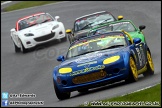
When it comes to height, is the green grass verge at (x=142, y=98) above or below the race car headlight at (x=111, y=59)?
above

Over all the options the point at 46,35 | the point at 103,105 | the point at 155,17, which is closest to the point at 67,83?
the point at 103,105

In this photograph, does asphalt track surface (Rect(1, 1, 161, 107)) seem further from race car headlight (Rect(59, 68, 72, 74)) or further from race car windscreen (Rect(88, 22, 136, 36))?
race car windscreen (Rect(88, 22, 136, 36))

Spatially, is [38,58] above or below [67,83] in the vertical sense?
below

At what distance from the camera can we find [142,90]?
1127 cm

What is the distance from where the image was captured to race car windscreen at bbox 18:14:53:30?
27.4 m

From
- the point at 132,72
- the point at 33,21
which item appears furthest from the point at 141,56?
the point at 33,21

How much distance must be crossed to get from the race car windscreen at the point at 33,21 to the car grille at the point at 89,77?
576 inches

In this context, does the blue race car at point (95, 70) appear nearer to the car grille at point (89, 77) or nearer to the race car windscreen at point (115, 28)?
the car grille at point (89, 77)

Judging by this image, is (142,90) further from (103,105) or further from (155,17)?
(155,17)

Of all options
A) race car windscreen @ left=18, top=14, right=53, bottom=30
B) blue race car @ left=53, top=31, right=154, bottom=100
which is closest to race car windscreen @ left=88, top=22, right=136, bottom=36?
blue race car @ left=53, top=31, right=154, bottom=100

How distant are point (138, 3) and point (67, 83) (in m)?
25.9

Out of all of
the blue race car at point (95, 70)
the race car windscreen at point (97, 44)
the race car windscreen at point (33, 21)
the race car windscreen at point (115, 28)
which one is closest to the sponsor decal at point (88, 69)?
the blue race car at point (95, 70)

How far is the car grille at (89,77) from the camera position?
12852 millimetres

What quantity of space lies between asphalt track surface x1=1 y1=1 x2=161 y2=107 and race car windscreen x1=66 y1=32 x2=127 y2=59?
0.86 metres
